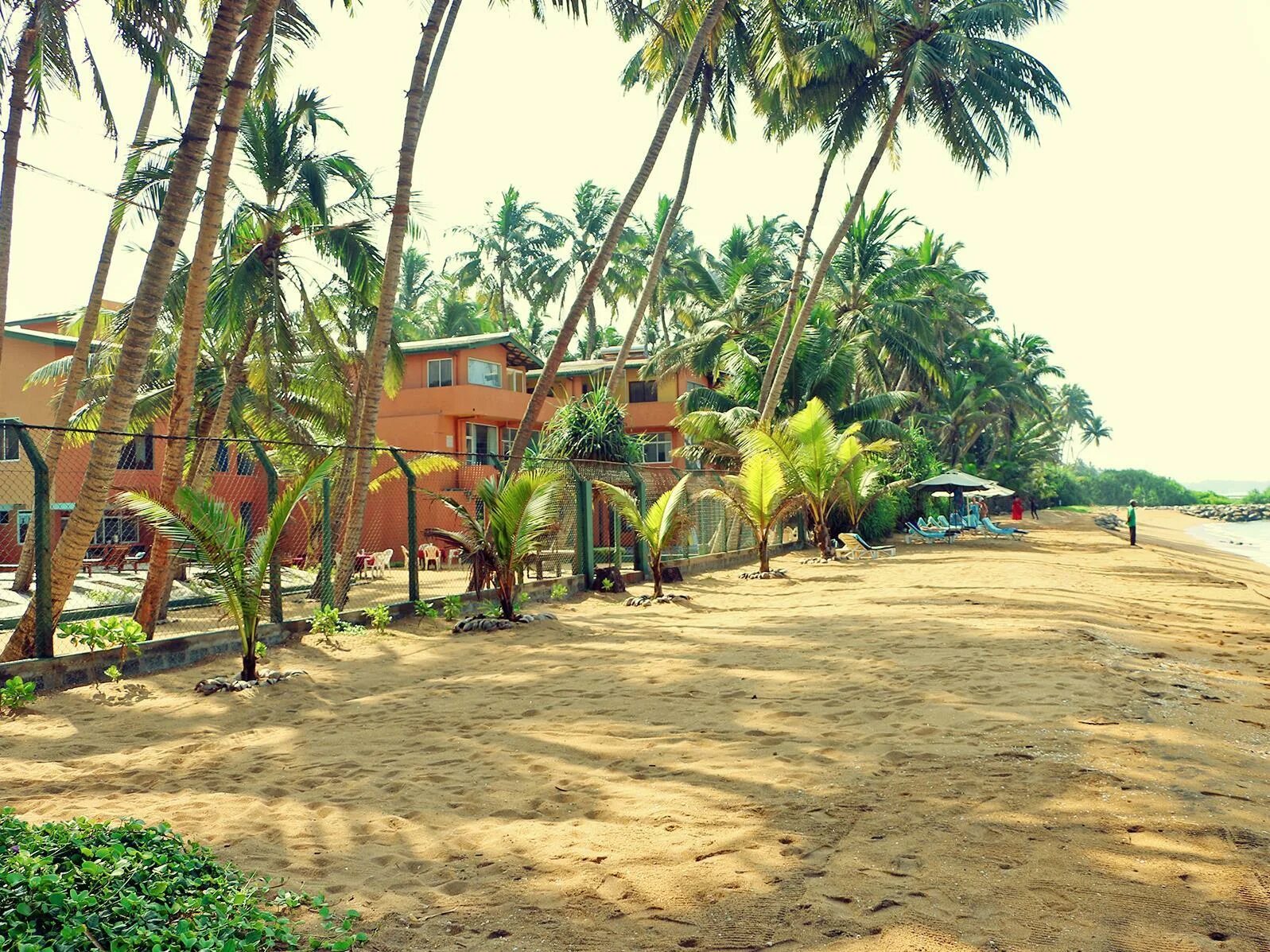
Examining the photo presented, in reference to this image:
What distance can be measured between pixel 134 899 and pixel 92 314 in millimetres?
13738

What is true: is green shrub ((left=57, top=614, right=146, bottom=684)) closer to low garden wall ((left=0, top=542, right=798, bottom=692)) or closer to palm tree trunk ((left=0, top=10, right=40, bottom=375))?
low garden wall ((left=0, top=542, right=798, bottom=692))

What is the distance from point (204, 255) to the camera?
9.64 m

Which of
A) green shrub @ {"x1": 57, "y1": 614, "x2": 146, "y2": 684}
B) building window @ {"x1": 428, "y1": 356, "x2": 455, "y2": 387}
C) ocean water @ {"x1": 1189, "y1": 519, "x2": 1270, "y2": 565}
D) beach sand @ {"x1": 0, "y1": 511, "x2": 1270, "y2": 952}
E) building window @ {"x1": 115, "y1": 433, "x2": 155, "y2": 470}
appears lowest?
ocean water @ {"x1": 1189, "y1": 519, "x2": 1270, "y2": 565}

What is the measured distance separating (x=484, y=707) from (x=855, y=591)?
836 centimetres

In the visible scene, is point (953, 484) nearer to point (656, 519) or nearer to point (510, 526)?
point (656, 519)

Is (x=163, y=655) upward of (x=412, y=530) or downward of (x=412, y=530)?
downward

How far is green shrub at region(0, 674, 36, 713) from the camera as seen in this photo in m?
6.86

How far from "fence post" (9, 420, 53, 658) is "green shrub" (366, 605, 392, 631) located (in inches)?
138

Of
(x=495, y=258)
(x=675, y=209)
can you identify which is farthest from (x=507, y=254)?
(x=675, y=209)

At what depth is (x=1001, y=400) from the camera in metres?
51.1

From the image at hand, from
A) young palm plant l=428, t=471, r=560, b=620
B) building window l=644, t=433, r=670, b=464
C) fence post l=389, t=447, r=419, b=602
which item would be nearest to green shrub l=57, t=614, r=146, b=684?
fence post l=389, t=447, r=419, b=602

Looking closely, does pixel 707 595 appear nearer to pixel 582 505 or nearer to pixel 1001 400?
pixel 582 505

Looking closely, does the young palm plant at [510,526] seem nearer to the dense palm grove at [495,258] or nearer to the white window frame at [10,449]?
the dense palm grove at [495,258]

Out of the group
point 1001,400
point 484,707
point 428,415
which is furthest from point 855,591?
point 1001,400
